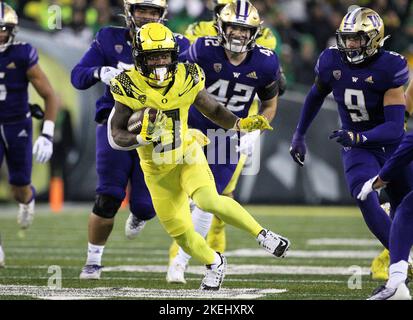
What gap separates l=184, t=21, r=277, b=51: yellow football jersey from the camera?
22.5 ft

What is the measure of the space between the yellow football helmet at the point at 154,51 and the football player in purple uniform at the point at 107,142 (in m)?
0.67

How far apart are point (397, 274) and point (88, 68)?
7.68ft

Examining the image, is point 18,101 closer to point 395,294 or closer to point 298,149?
point 298,149

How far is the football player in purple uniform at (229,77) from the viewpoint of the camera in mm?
6023

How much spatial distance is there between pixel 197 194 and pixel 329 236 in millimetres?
4046

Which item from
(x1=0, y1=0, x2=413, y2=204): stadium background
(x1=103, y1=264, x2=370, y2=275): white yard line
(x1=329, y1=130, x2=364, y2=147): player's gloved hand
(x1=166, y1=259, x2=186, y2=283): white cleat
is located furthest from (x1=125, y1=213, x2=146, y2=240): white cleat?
(x1=0, y1=0, x2=413, y2=204): stadium background

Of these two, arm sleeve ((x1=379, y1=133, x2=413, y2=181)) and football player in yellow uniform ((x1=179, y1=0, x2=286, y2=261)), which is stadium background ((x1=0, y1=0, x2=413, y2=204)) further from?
arm sleeve ((x1=379, y1=133, x2=413, y2=181))

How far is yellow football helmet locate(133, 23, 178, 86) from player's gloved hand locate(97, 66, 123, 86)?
54cm

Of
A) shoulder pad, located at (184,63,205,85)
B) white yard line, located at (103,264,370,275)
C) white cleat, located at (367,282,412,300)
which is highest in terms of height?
shoulder pad, located at (184,63,205,85)

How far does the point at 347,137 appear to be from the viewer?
5.37m

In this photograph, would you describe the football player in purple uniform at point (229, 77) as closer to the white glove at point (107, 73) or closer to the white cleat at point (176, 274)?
the white cleat at point (176, 274)

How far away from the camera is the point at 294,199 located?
476 inches
